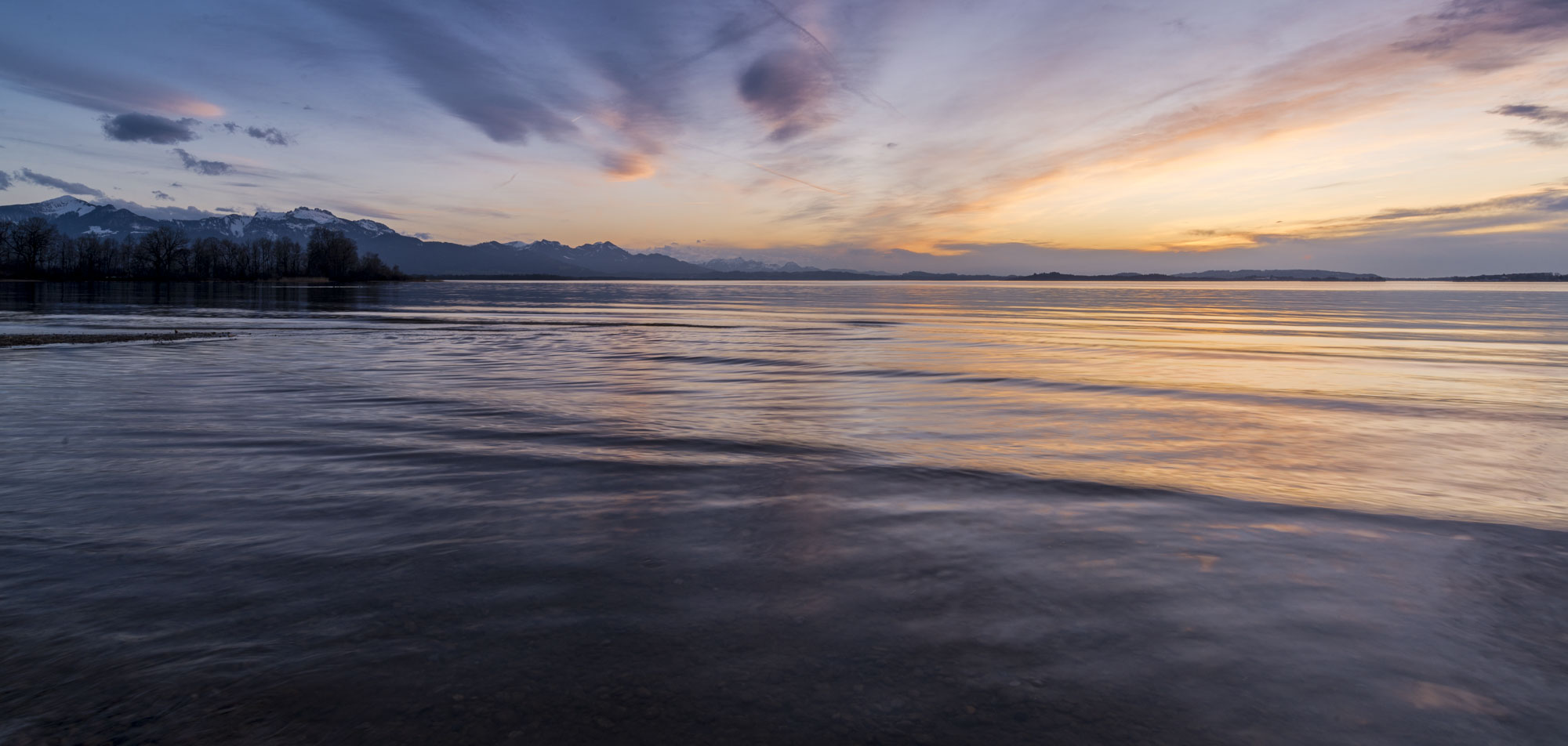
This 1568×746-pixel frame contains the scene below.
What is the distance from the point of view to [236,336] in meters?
33.8

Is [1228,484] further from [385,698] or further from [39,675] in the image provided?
[39,675]

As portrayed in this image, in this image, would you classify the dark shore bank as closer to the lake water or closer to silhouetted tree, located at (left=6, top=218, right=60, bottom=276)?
the lake water

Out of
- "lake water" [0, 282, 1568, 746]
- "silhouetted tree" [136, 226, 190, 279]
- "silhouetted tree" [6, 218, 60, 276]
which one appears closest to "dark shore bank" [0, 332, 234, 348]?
"lake water" [0, 282, 1568, 746]

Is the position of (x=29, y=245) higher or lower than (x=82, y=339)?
higher

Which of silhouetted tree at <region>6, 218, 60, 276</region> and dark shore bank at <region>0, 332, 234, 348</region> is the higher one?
silhouetted tree at <region>6, 218, 60, 276</region>

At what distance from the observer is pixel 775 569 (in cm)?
718

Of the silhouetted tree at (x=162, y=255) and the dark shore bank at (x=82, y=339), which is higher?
the silhouetted tree at (x=162, y=255)

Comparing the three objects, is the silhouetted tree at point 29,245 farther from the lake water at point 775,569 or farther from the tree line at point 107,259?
the lake water at point 775,569

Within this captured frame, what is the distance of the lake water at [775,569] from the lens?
474 centimetres

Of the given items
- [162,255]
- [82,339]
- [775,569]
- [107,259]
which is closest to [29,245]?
[107,259]

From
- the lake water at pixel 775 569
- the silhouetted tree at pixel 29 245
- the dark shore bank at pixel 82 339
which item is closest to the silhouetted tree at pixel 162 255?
the silhouetted tree at pixel 29 245

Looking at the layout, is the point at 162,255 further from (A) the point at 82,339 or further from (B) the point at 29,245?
(A) the point at 82,339

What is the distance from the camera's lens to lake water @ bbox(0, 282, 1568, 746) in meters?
4.74

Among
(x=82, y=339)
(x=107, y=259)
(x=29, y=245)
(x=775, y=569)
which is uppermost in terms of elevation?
(x=29, y=245)
